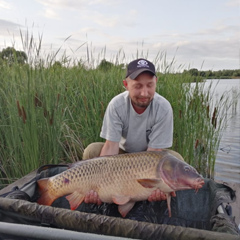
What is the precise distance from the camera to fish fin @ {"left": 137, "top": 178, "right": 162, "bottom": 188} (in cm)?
171

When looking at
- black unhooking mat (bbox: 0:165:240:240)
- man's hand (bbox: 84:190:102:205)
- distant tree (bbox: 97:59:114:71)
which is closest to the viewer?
black unhooking mat (bbox: 0:165:240:240)

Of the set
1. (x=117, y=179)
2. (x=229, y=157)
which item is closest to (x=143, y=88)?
(x=117, y=179)

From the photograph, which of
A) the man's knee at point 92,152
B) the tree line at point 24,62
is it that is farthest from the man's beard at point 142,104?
the tree line at point 24,62

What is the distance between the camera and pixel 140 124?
2.29m

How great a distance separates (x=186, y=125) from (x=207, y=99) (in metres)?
0.40

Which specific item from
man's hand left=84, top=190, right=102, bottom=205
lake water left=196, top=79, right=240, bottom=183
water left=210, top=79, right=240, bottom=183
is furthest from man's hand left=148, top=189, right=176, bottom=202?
water left=210, top=79, right=240, bottom=183

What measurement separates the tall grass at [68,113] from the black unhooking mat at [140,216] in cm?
53

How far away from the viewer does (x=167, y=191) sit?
173 cm

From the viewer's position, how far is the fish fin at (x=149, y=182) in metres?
1.71

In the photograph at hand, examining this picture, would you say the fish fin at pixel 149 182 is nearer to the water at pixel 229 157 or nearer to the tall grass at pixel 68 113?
the tall grass at pixel 68 113

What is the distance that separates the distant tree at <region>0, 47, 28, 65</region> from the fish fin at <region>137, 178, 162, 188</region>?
5.31 feet

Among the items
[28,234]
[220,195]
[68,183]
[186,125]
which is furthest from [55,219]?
[186,125]

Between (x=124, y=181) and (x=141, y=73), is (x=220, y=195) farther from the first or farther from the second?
(x=141, y=73)

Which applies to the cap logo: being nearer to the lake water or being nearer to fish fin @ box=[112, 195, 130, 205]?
fish fin @ box=[112, 195, 130, 205]
